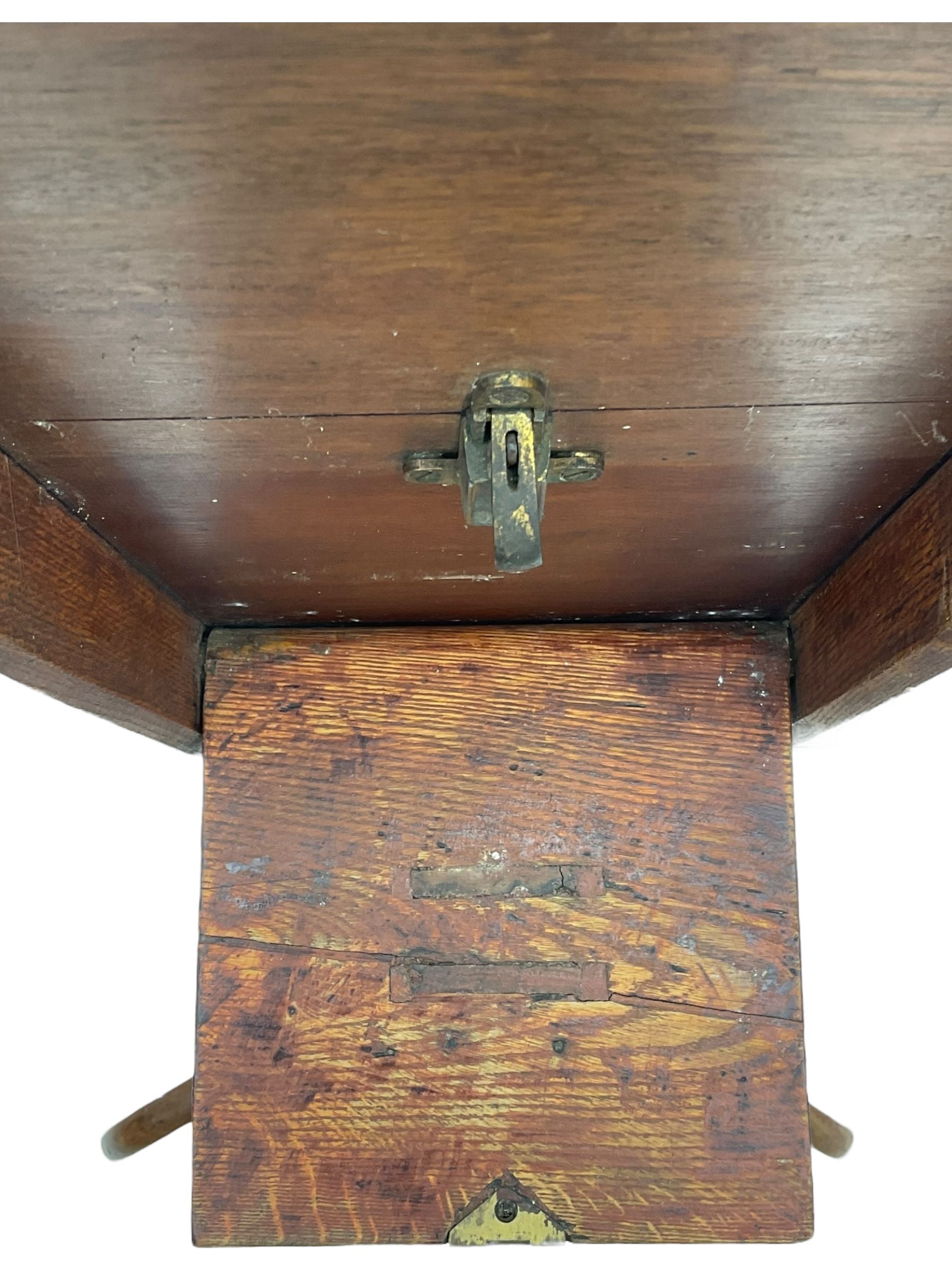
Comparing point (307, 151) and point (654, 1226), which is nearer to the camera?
point (307, 151)

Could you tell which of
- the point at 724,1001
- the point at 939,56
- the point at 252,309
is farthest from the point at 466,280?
the point at 724,1001

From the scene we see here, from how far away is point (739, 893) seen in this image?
116 cm

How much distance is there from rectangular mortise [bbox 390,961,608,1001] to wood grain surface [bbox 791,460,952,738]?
0.32 m

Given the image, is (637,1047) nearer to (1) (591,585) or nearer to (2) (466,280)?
(1) (591,585)

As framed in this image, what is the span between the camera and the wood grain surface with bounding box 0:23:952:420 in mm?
451

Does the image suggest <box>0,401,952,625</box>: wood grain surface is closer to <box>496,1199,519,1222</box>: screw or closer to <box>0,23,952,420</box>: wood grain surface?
<box>0,23,952,420</box>: wood grain surface

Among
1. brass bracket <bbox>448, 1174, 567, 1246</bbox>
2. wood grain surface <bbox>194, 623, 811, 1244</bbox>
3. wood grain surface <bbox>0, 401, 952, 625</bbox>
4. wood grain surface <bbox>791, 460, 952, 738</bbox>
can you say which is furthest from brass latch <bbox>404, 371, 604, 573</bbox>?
brass bracket <bbox>448, 1174, 567, 1246</bbox>

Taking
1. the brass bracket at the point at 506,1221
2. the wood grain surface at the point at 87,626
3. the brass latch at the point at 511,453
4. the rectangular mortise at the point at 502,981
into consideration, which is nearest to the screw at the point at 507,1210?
the brass bracket at the point at 506,1221

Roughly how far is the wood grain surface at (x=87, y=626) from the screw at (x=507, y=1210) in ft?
1.66

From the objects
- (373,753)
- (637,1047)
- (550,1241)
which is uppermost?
(373,753)

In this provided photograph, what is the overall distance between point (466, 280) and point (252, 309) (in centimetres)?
10

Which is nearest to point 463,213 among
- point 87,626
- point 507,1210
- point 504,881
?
point 87,626

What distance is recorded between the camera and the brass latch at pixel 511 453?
676 mm

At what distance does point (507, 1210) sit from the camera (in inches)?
43.8
